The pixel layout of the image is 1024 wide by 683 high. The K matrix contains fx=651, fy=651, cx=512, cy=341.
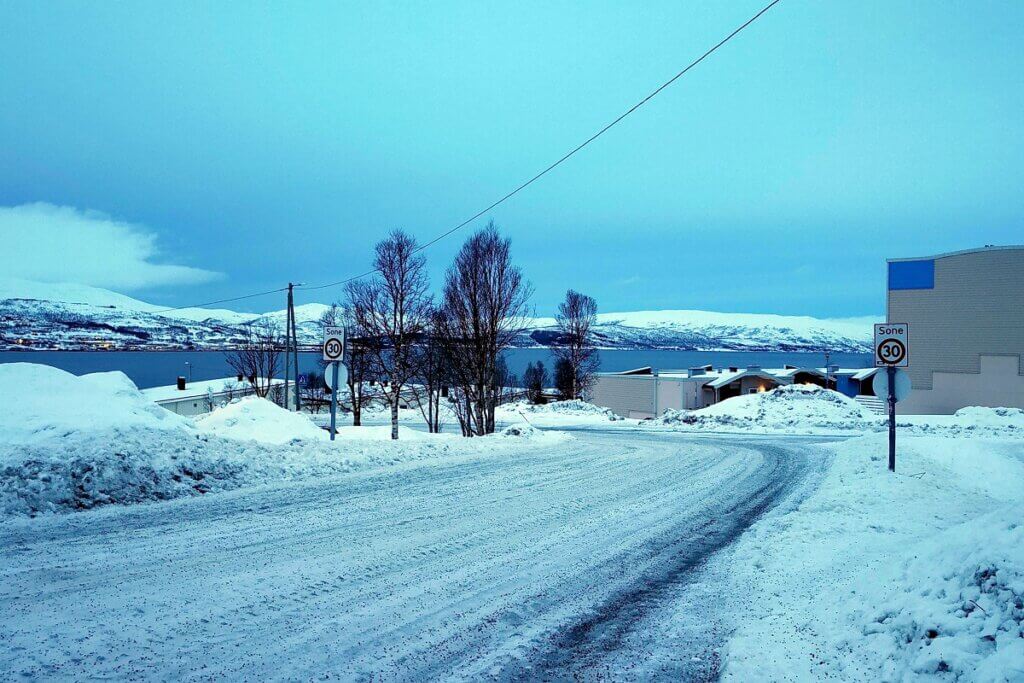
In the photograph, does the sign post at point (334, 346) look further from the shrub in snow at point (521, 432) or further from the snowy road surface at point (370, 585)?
the shrub in snow at point (521, 432)

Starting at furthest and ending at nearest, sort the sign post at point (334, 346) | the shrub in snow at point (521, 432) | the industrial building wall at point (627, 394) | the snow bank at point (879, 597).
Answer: the industrial building wall at point (627, 394)
the shrub in snow at point (521, 432)
the sign post at point (334, 346)
the snow bank at point (879, 597)

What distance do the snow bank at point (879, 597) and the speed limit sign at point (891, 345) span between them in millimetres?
4336

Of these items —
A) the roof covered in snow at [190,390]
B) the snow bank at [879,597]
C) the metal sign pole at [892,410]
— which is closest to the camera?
the snow bank at [879,597]

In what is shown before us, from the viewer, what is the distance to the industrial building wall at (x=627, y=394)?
63.8 metres

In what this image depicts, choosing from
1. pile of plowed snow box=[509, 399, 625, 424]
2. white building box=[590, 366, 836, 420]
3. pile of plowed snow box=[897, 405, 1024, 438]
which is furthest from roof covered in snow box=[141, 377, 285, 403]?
pile of plowed snow box=[897, 405, 1024, 438]

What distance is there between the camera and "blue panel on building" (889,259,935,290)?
4716 cm

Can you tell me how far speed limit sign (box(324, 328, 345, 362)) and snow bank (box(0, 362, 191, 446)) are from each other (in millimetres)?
3543

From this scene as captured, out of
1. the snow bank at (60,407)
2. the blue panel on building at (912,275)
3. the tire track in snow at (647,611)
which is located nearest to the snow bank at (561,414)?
the blue panel on building at (912,275)

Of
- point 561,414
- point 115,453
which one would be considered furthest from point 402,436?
point 561,414

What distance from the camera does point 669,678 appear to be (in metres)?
4.58

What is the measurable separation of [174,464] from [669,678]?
8.62 m

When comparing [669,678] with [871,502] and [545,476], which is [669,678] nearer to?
[871,502]

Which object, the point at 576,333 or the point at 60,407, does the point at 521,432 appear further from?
the point at 576,333

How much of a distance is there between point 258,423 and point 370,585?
13.4m
